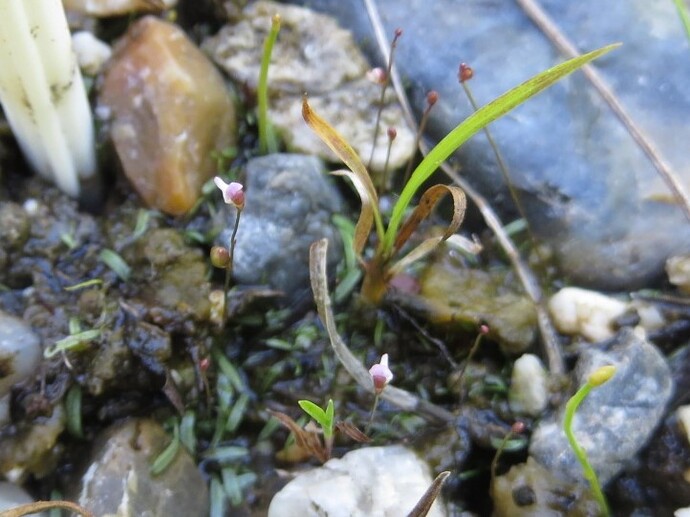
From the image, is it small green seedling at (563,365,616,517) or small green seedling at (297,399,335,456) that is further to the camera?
small green seedling at (297,399,335,456)

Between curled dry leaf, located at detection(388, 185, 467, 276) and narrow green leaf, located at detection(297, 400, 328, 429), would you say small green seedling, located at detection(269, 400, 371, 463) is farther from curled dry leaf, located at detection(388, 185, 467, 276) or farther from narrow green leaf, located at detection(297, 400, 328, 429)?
curled dry leaf, located at detection(388, 185, 467, 276)

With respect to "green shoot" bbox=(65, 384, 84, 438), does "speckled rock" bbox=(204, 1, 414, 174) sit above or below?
above

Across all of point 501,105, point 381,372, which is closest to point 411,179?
point 501,105

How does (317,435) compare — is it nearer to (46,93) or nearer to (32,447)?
(32,447)

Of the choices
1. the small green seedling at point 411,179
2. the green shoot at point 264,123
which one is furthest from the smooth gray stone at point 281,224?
the small green seedling at point 411,179

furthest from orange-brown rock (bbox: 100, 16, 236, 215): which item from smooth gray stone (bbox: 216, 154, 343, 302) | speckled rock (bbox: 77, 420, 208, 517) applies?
speckled rock (bbox: 77, 420, 208, 517)

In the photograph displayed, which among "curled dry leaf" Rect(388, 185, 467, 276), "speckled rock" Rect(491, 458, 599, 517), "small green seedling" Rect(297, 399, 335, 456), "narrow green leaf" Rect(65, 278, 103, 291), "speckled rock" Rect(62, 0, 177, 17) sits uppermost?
"speckled rock" Rect(62, 0, 177, 17)
